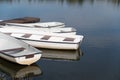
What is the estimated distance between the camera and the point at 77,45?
2736 cm

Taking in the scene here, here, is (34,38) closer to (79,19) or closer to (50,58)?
(50,58)

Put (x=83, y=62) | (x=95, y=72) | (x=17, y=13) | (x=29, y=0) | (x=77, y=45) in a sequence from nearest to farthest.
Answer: (x=95, y=72)
(x=83, y=62)
(x=77, y=45)
(x=17, y=13)
(x=29, y=0)

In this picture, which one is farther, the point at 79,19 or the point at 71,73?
the point at 79,19

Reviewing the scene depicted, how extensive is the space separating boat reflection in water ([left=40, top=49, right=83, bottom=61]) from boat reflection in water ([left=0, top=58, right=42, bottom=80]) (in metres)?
3.02

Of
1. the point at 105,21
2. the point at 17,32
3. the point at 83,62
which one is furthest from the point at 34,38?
the point at 105,21

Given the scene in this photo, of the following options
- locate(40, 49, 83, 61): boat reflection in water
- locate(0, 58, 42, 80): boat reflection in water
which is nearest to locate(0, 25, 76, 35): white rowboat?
locate(40, 49, 83, 61): boat reflection in water

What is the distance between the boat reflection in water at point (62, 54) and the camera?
2640cm

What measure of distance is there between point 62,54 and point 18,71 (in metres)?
5.55

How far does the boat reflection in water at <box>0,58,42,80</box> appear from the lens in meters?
21.9

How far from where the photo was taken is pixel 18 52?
23500 mm

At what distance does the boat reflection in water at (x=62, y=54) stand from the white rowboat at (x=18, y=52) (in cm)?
268

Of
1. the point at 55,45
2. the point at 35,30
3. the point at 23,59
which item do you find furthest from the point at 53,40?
the point at 23,59

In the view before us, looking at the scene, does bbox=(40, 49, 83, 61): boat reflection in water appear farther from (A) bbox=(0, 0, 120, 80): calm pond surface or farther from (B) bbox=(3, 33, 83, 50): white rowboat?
(B) bbox=(3, 33, 83, 50): white rowboat

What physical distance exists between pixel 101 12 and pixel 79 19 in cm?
816
